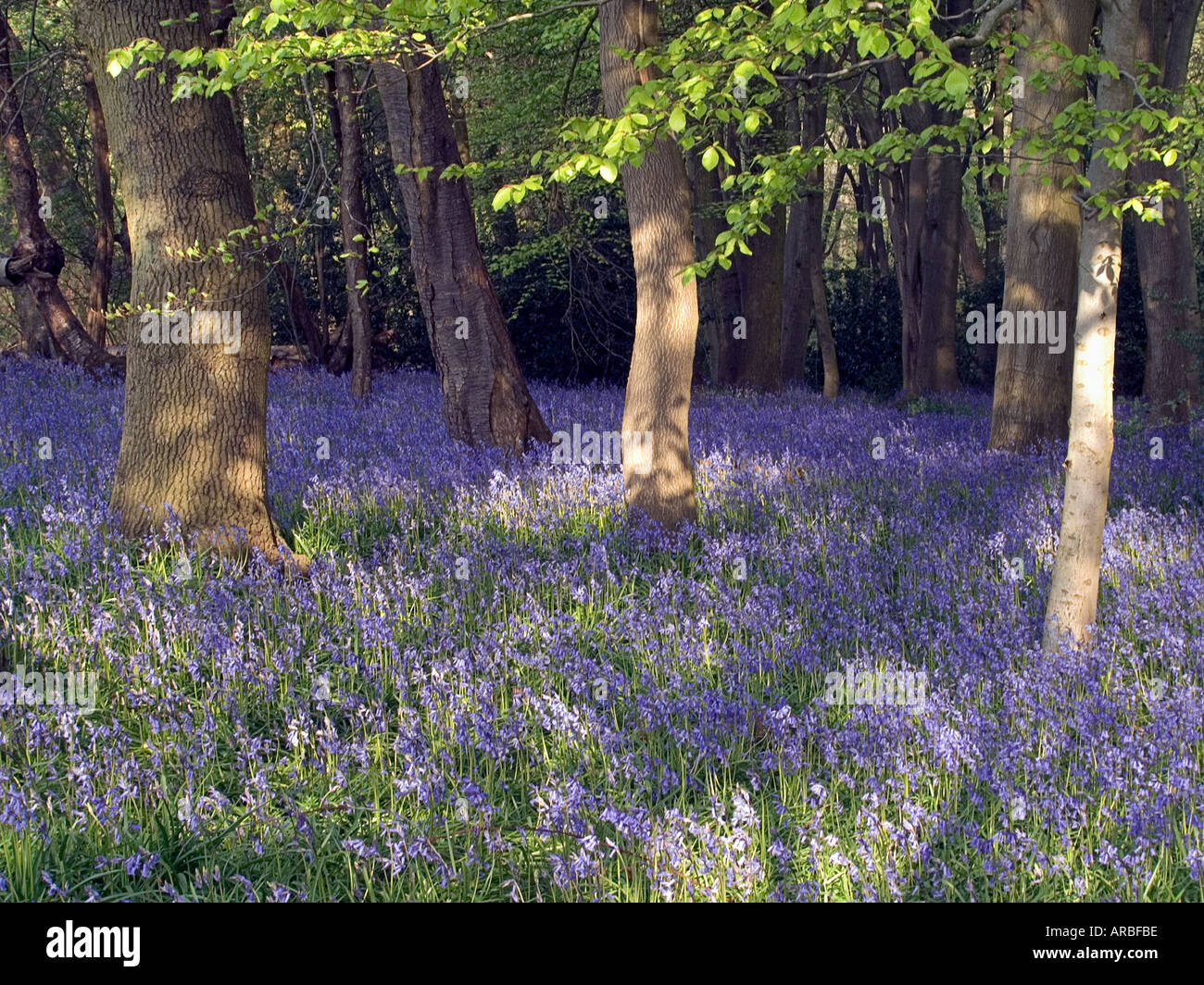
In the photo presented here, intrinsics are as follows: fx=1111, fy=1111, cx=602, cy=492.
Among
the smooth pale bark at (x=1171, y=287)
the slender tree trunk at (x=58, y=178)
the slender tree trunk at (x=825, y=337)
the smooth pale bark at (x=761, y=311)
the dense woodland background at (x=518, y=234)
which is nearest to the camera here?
the smooth pale bark at (x=1171, y=287)

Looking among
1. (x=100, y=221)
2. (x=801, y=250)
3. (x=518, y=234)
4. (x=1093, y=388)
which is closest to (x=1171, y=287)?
(x=801, y=250)

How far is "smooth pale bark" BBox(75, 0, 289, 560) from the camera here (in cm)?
678

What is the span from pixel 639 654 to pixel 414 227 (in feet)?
23.6

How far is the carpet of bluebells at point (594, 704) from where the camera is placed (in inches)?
144

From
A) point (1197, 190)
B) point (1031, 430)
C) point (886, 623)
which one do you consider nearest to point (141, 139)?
point (886, 623)

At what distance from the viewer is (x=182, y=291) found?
6.87m

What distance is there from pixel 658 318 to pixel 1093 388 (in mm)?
3517

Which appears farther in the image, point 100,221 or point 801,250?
point 801,250

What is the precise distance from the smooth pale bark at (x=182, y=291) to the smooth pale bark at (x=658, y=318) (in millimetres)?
2731

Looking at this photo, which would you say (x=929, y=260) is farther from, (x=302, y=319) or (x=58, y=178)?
(x=58, y=178)

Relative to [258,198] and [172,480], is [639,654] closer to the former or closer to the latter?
[172,480]
